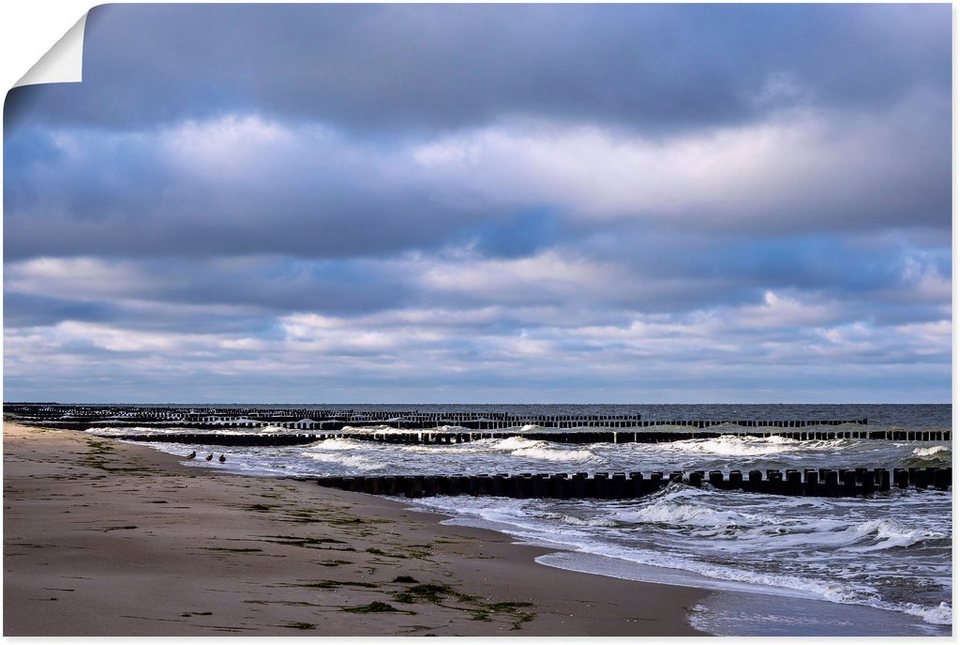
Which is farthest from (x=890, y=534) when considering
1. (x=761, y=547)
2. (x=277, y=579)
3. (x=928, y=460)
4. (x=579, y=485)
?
(x=928, y=460)

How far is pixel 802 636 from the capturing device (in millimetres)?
5996

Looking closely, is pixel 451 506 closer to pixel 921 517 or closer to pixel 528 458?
pixel 921 517

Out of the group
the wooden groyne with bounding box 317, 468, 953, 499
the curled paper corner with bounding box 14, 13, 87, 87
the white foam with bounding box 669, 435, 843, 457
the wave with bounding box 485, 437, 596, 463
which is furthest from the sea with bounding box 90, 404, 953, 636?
the white foam with bounding box 669, 435, 843, 457

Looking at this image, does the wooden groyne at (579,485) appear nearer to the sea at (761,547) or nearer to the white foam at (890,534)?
the sea at (761,547)

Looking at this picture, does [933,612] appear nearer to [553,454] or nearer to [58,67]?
[58,67]

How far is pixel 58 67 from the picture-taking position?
551 cm

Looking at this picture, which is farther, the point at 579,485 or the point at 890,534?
the point at 579,485

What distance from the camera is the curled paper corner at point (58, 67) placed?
5.49 m

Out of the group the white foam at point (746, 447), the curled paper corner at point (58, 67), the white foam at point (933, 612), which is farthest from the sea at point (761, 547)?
the white foam at point (746, 447)

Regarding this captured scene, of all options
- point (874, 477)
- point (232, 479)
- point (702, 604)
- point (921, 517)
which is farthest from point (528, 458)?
point (702, 604)

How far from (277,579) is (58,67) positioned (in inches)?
152

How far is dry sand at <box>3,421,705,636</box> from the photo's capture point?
5.55 meters

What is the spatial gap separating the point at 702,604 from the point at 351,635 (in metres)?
3.06

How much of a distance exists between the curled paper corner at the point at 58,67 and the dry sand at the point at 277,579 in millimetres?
3123
